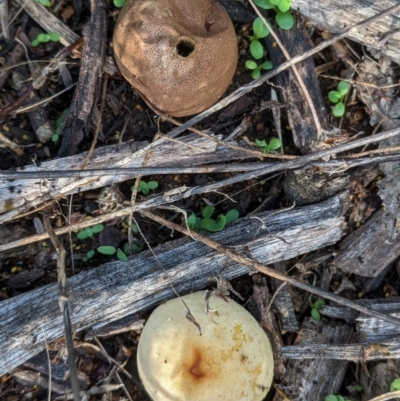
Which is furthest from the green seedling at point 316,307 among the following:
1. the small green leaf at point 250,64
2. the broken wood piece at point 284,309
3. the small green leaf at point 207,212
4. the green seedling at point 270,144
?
the small green leaf at point 250,64

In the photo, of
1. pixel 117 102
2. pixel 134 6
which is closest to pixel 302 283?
pixel 117 102

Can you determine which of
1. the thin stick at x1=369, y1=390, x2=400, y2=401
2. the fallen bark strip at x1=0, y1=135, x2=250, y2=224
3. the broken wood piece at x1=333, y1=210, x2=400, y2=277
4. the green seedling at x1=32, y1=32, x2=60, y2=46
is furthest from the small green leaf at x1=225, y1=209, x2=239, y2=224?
the green seedling at x1=32, y1=32, x2=60, y2=46

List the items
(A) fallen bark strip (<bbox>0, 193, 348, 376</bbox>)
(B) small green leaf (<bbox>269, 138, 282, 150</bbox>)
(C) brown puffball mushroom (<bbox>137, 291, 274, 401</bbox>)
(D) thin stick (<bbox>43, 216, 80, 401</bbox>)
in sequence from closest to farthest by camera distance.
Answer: (D) thin stick (<bbox>43, 216, 80, 401</bbox>), (C) brown puffball mushroom (<bbox>137, 291, 274, 401</bbox>), (A) fallen bark strip (<bbox>0, 193, 348, 376</bbox>), (B) small green leaf (<bbox>269, 138, 282, 150</bbox>)

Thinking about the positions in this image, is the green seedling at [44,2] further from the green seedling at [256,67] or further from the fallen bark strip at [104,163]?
the green seedling at [256,67]

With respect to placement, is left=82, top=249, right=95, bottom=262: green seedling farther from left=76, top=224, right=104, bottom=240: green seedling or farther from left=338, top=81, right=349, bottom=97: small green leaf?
left=338, top=81, right=349, bottom=97: small green leaf

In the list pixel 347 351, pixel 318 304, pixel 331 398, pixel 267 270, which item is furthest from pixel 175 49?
pixel 331 398

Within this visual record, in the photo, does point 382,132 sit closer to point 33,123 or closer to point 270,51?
point 270,51

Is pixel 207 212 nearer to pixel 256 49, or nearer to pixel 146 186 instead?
pixel 146 186
